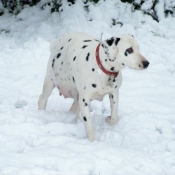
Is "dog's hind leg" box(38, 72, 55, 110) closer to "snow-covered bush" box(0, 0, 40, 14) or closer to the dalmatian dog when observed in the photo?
the dalmatian dog

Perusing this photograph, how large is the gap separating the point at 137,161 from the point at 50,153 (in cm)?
89

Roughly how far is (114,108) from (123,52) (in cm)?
89

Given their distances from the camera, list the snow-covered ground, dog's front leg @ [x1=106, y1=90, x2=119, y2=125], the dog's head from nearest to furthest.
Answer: the snow-covered ground → the dog's head → dog's front leg @ [x1=106, y1=90, x2=119, y2=125]

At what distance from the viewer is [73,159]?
4297 mm

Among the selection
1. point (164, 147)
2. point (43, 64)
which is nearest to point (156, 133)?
point (164, 147)

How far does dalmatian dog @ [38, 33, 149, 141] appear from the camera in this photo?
4.59 metres

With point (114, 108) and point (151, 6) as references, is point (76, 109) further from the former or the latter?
point (151, 6)

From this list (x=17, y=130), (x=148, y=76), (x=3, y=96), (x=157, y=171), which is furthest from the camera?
(x=148, y=76)

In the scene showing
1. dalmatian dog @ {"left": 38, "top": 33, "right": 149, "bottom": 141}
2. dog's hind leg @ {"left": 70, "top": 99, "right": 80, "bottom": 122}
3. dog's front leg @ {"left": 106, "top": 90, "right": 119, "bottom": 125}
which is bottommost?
dog's hind leg @ {"left": 70, "top": 99, "right": 80, "bottom": 122}

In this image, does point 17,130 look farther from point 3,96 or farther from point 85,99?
point 3,96

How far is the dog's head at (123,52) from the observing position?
457 centimetres

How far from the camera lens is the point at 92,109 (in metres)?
6.01

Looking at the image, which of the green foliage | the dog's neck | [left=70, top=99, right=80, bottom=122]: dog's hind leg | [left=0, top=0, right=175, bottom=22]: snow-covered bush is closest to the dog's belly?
[left=70, top=99, right=80, bottom=122]: dog's hind leg

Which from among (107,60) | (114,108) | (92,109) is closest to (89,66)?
(107,60)
